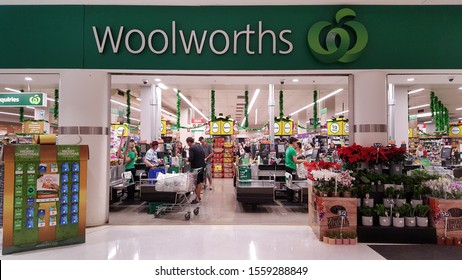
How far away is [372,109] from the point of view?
5.36 metres

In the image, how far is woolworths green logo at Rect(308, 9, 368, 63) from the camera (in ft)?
17.5

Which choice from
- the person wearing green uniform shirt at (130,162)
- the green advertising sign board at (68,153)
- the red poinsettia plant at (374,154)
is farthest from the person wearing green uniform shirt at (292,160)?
the green advertising sign board at (68,153)

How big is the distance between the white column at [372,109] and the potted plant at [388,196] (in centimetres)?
93

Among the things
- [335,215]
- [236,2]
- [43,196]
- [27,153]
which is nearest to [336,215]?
[335,215]

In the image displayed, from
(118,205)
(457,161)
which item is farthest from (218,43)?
(457,161)

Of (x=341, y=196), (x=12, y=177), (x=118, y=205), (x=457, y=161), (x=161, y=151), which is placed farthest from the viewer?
(x=457, y=161)

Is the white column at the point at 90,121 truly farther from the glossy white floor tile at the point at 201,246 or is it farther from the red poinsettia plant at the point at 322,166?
the red poinsettia plant at the point at 322,166

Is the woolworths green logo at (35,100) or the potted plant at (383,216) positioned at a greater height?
the woolworths green logo at (35,100)

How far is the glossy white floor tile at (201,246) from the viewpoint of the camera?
158 inches

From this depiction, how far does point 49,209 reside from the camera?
4344 mm

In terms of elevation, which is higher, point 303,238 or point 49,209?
point 49,209

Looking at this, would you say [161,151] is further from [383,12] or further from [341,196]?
[383,12]

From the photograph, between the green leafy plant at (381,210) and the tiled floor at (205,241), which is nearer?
the tiled floor at (205,241)

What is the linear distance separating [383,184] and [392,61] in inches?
87.6
